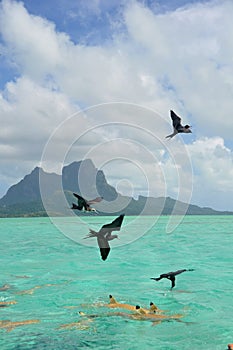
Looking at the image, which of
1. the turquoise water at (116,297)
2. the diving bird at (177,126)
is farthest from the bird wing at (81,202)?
the turquoise water at (116,297)

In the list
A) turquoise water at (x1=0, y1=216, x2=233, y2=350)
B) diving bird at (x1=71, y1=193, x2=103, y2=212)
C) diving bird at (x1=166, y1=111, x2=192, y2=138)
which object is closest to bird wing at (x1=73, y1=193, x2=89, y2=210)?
diving bird at (x1=71, y1=193, x2=103, y2=212)

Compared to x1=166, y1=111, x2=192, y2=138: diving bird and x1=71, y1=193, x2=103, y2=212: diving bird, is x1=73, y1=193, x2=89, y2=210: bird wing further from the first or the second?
x1=166, y1=111, x2=192, y2=138: diving bird

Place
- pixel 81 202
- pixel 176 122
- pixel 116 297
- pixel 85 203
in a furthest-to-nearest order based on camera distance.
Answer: pixel 116 297, pixel 176 122, pixel 81 202, pixel 85 203

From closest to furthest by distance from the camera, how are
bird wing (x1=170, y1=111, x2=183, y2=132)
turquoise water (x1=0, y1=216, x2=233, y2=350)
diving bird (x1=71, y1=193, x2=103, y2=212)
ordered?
diving bird (x1=71, y1=193, x2=103, y2=212) < bird wing (x1=170, y1=111, x2=183, y2=132) < turquoise water (x1=0, y1=216, x2=233, y2=350)

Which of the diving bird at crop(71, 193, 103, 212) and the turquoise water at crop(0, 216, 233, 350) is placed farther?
the turquoise water at crop(0, 216, 233, 350)

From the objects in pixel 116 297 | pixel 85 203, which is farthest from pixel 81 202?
pixel 116 297

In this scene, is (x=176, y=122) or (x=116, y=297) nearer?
(x=176, y=122)

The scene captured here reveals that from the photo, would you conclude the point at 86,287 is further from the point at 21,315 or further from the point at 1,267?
the point at 1,267

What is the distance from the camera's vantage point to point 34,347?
616 inches

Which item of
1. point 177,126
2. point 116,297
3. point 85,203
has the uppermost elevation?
point 177,126

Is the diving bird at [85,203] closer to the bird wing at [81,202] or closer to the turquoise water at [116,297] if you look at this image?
the bird wing at [81,202]

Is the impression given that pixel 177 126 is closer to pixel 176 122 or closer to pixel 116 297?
pixel 176 122

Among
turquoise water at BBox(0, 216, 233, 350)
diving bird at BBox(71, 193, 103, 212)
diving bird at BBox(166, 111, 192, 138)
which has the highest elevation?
diving bird at BBox(166, 111, 192, 138)

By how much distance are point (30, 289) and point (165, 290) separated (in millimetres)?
7961
